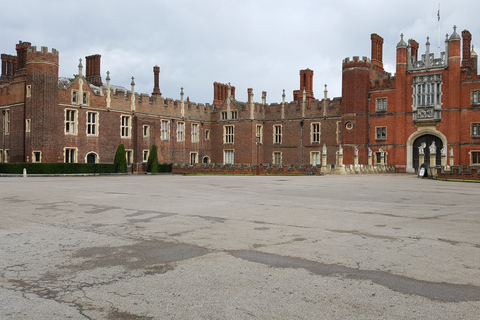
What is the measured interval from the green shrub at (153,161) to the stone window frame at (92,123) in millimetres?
5055

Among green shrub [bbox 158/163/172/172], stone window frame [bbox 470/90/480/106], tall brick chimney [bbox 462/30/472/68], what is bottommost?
green shrub [bbox 158/163/172/172]

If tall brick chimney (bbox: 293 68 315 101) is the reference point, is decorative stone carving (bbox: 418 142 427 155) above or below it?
below

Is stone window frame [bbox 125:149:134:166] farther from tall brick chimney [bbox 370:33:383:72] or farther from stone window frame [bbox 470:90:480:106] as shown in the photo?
stone window frame [bbox 470:90:480:106]

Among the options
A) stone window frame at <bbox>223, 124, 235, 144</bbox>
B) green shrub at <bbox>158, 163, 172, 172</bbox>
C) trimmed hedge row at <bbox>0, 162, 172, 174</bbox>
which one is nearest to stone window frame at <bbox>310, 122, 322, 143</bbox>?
stone window frame at <bbox>223, 124, 235, 144</bbox>

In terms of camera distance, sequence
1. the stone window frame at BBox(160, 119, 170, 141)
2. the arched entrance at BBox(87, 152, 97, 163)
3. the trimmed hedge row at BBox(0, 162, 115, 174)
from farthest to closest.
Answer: the stone window frame at BBox(160, 119, 170, 141), the arched entrance at BBox(87, 152, 97, 163), the trimmed hedge row at BBox(0, 162, 115, 174)

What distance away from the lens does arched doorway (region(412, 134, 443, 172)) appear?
3690 cm

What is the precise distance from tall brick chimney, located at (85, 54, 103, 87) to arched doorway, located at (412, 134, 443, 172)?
94.8 ft

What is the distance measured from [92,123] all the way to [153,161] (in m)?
6.14

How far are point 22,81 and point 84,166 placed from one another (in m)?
8.82

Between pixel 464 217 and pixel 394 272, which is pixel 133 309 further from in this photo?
pixel 464 217

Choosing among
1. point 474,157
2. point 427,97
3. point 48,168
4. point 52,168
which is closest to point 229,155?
point 52,168

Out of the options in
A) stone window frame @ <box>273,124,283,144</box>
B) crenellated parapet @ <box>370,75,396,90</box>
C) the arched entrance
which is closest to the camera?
the arched entrance

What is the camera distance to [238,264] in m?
Answer: 5.45

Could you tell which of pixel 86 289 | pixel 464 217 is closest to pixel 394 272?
pixel 86 289
